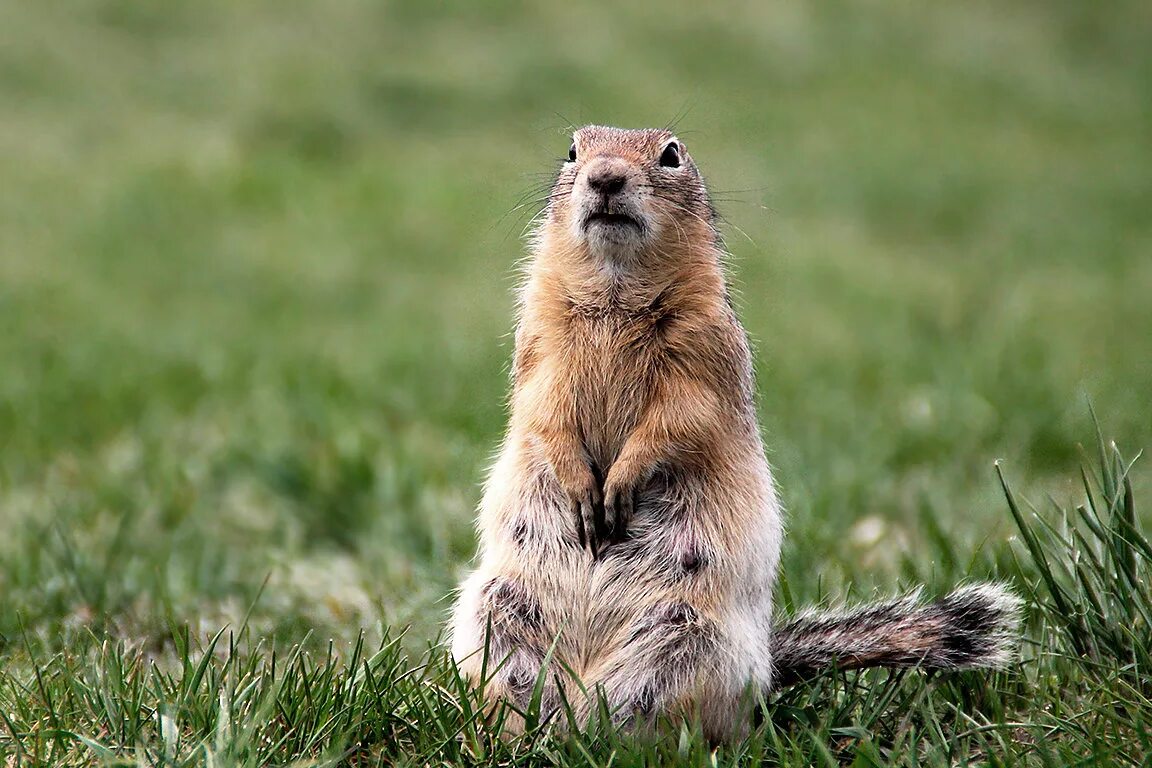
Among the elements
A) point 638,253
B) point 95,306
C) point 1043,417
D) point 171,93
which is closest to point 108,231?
point 95,306

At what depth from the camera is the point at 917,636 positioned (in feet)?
11.4

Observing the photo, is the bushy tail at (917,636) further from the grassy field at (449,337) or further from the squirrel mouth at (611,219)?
the squirrel mouth at (611,219)

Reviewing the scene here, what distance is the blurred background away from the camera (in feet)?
16.6

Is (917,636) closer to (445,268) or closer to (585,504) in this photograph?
(585,504)

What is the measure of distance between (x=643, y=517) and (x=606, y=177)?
2.81ft

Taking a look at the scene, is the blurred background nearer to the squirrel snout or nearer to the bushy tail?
the squirrel snout

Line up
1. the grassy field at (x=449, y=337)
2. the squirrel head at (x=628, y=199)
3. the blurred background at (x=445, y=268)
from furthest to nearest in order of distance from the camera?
1. the blurred background at (x=445, y=268)
2. the squirrel head at (x=628, y=199)
3. the grassy field at (x=449, y=337)

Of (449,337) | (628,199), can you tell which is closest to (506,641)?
(628,199)

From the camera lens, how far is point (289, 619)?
178 inches

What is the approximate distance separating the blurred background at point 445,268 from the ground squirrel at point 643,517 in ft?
1.67

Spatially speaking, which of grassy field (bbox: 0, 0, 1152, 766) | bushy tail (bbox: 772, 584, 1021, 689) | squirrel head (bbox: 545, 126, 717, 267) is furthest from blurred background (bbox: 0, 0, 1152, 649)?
bushy tail (bbox: 772, 584, 1021, 689)

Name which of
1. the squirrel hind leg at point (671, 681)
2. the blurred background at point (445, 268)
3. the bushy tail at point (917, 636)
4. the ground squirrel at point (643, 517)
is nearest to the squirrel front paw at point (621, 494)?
the ground squirrel at point (643, 517)

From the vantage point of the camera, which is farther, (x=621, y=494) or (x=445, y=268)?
(x=445, y=268)

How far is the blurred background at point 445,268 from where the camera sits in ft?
16.6
